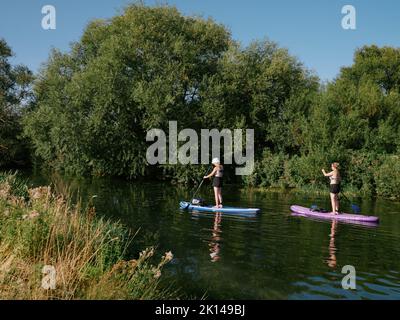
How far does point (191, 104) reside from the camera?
3666 centimetres

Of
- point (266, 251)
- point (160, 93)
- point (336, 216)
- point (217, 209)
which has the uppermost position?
point (160, 93)

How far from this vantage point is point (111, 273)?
752 centimetres

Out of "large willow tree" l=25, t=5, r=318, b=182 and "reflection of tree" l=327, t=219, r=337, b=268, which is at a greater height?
"large willow tree" l=25, t=5, r=318, b=182

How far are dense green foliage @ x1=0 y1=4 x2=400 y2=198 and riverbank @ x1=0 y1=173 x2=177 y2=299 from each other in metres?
24.3

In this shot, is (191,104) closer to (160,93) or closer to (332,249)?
(160,93)

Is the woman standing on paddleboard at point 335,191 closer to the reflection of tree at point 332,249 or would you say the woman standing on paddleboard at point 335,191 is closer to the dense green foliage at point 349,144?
the reflection of tree at point 332,249

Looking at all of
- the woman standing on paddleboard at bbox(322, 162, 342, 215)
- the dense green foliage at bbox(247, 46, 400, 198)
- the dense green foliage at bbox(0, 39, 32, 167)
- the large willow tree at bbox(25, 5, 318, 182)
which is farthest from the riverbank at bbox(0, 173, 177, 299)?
the dense green foliage at bbox(0, 39, 32, 167)

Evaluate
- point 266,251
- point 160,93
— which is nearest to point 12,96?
point 160,93

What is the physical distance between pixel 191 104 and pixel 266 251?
25.0 meters

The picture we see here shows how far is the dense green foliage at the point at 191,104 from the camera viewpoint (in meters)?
33.1

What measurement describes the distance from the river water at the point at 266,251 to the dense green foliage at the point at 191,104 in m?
11.6

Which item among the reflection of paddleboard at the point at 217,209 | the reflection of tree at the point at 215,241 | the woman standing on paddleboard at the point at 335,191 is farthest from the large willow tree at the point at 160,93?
the reflection of tree at the point at 215,241

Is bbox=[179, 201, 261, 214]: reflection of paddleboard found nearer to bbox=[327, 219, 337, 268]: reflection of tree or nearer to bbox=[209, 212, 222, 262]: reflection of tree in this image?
bbox=[209, 212, 222, 262]: reflection of tree

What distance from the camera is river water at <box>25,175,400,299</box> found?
9438 millimetres
